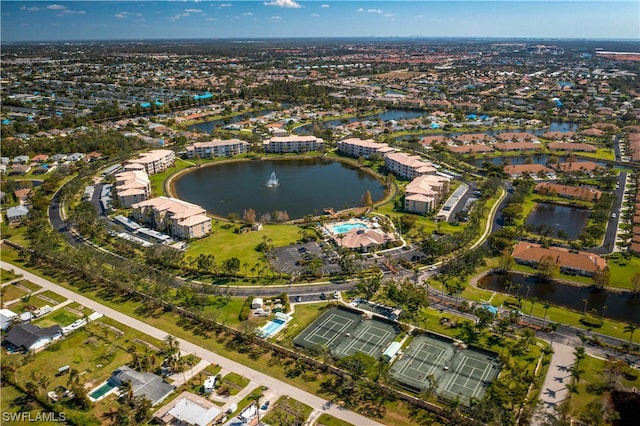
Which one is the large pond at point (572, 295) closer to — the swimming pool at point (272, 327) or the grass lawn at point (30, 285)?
the swimming pool at point (272, 327)

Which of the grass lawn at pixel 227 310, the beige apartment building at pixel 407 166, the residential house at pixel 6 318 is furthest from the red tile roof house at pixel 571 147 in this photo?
the residential house at pixel 6 318

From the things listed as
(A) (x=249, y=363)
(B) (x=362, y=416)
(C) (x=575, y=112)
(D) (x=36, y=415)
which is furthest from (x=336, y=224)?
(C) (x=575, y=112)

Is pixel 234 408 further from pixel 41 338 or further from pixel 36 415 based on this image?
pixel 41 338

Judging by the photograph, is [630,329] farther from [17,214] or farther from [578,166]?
[17,214]

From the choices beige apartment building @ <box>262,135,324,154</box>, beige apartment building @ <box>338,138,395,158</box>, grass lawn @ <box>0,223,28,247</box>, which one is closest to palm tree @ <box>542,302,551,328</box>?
beige apartment building @ <box>338,138,395,158</box>

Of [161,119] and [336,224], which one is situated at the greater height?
[161,119]

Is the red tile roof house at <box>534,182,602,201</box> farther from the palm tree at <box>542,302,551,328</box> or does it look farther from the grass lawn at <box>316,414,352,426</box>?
the grass lawn at <box>316,414,352,426</box>
